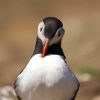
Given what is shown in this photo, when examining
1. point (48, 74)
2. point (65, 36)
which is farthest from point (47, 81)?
point (65, 36)

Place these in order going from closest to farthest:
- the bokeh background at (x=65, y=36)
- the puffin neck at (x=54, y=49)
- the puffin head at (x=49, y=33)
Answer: the puffin head at (x=49, y=33), the puffin neck at (x=54, y=49), the bokeh background at (x=65, y=36)

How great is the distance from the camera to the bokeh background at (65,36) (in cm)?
1208

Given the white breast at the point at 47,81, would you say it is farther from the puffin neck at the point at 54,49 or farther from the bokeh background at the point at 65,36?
the bokeh background at the point at 65,36

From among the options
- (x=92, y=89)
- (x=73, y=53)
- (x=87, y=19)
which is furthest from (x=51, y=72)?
(x=87, y=19)

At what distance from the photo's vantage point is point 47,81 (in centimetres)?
762

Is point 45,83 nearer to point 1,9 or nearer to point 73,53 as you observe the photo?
point 73,53

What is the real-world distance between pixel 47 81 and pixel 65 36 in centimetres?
578

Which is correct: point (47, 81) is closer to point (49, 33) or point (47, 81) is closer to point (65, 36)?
point (49, 33)

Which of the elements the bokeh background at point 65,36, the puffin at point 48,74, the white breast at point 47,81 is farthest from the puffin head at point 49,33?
the bokeh background at point 65,36

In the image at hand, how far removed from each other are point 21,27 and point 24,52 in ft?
2.77

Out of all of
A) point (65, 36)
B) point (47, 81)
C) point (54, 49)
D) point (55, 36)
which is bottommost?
point (65, 36)

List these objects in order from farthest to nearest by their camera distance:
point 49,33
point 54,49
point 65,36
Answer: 1. point 65,36
2. point 54,49
3. point 49,33

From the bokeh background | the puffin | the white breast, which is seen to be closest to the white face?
the puffin

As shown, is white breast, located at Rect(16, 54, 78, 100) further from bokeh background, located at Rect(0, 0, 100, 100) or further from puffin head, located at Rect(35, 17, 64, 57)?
bokeh background, located at Rect(0, 0, 100, 100)
